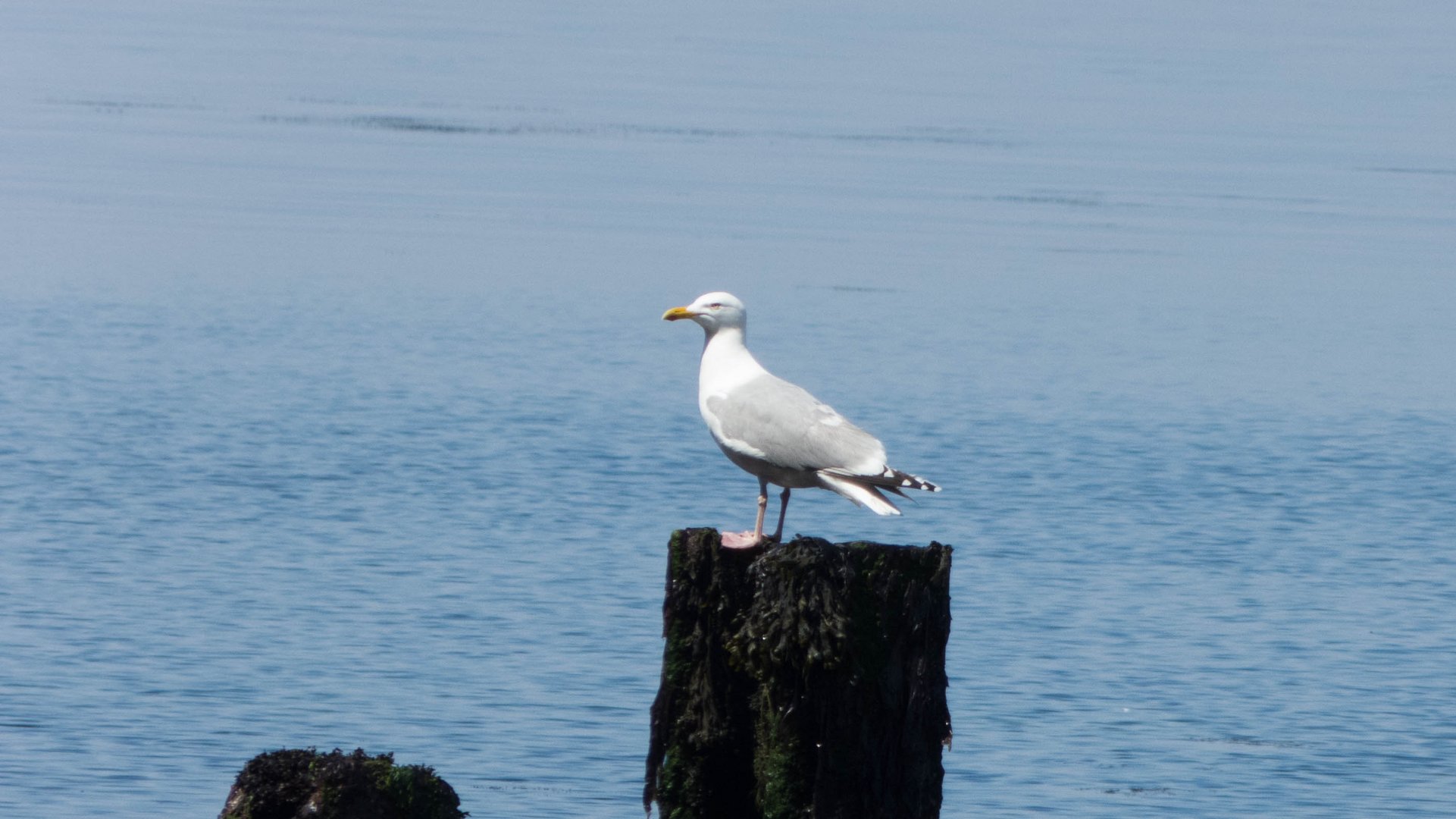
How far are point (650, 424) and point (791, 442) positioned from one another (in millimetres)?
13033

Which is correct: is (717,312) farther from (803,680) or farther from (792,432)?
(803,680)

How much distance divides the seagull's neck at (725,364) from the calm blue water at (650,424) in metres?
2.68

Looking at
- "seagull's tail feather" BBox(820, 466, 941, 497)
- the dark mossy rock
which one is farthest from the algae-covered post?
the dark mossy rock

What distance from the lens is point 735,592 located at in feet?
26.1

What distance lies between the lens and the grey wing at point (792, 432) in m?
8.86

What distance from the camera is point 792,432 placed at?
8.98 metres

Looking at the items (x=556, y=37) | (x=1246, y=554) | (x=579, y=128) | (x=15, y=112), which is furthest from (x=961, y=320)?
(x=556, y=37)

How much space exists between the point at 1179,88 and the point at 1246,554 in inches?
1652

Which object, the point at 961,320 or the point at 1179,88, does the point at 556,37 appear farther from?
the point at 961,320

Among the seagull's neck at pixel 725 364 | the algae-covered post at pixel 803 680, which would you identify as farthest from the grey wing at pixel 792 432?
the algae-covered post at pixel 803 680

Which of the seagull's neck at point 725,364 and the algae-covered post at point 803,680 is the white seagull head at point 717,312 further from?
the algae-covered post at point 803,680

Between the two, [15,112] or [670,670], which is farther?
[15,112]

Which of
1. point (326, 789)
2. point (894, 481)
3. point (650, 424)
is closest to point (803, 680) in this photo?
point (894, 481)

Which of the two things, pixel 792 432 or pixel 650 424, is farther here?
pixel 650 424
